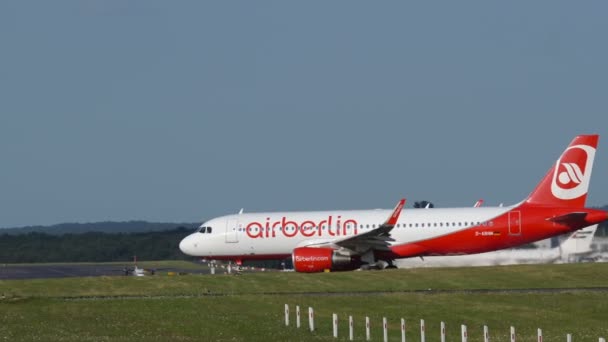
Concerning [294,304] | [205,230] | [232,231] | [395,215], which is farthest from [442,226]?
[294,304]

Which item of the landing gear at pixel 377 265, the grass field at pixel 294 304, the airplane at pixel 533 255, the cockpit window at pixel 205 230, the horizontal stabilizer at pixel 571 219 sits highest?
the cockpit window at pixel 205 230

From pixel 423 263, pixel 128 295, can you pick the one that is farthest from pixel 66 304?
pixel 423 263

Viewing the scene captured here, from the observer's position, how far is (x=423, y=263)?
5538 cm

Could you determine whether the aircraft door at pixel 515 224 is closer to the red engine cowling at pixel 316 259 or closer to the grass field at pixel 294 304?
the grass field at pixel 294 304

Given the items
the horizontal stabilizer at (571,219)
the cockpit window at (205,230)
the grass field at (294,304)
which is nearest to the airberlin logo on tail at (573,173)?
the horizontal stabilizer at (571,219)

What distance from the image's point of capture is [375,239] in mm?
51625

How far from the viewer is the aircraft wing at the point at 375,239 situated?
1976 inches

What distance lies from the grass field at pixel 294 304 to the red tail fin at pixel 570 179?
205 inches

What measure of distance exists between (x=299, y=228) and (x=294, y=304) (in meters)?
16.5

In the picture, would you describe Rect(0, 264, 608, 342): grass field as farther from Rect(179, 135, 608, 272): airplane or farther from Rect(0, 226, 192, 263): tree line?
Rect(0, 226, 192, 263): tree line

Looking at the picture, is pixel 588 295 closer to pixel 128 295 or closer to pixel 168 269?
pixel 128 295

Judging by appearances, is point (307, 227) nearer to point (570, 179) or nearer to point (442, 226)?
point (442, 226)

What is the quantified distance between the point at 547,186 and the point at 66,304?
2300cm

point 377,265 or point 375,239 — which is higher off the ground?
point 375,239
